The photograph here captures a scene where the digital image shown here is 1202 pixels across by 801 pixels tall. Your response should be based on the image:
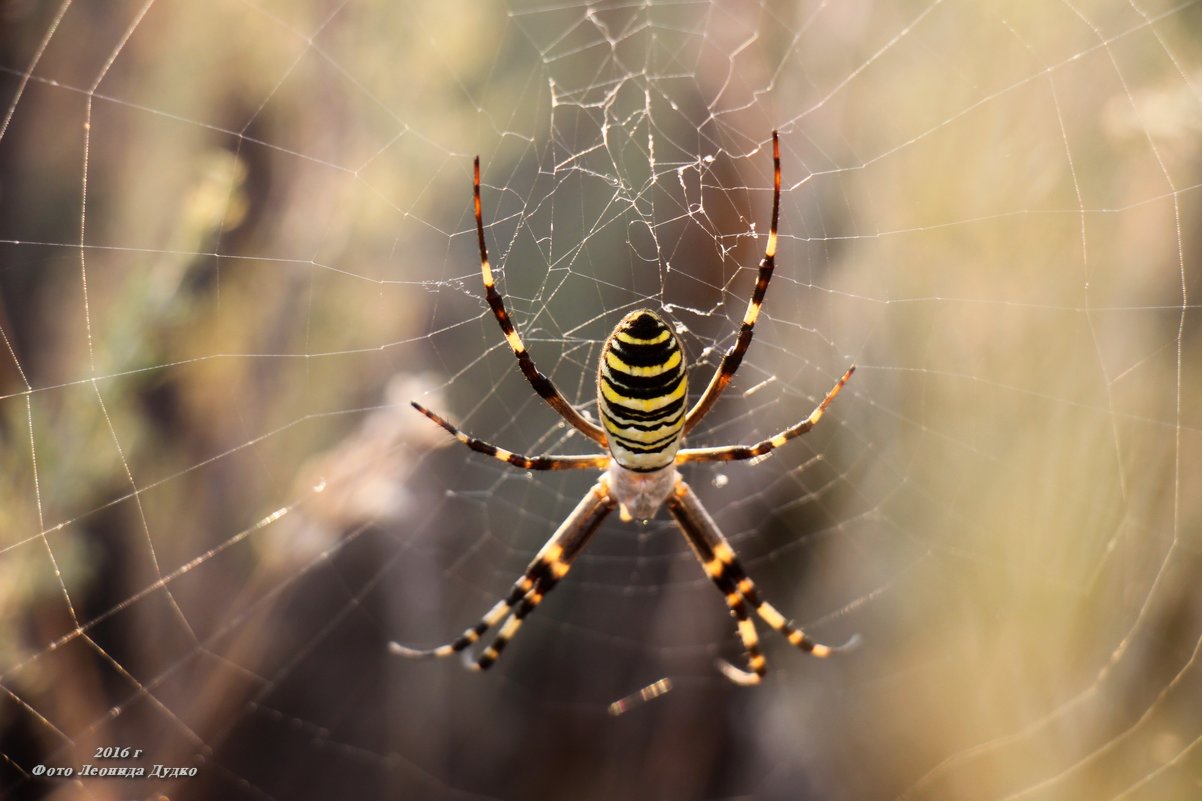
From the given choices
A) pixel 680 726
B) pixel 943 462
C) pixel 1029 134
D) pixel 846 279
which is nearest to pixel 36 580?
pixel 680 726

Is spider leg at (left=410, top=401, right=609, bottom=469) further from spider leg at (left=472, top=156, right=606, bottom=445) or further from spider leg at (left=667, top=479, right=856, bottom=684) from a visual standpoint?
spider leg at (left=667, top=479, right=856, bottom=684)

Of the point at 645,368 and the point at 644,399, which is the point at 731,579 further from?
the point at 645,368

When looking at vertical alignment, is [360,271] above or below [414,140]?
below

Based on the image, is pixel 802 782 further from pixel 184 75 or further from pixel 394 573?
pixel 184 75

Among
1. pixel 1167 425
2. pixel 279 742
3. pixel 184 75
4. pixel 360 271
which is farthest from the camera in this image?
pixel 279 742

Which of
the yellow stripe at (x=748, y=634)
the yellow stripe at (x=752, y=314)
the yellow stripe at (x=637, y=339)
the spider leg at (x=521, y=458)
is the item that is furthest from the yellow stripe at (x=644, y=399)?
the yellow stripe at (x=748, y=634)

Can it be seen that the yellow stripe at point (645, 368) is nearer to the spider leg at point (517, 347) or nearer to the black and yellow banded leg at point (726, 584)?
the spider leg at point (517, 347)

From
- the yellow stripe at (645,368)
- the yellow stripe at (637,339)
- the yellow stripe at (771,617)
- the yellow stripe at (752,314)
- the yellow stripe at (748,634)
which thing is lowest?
the yellow stripe at (748,634)

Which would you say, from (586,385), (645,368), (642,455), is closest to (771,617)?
(642,455)
